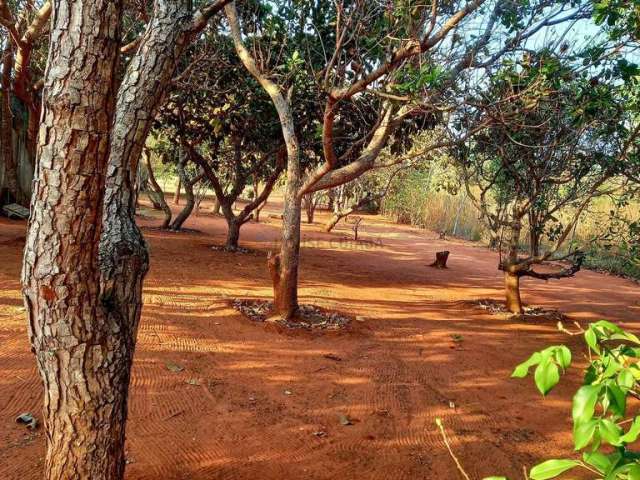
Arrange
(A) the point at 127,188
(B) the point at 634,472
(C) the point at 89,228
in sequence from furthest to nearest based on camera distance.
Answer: (A) the point at 127,188
(C) the point at 89,228
(B) the point at 634,472

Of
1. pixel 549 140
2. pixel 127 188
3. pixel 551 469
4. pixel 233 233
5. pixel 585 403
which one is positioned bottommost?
pixel 233 233

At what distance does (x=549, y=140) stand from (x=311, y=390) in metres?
6.00

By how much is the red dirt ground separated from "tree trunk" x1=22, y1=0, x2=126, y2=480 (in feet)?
2.94

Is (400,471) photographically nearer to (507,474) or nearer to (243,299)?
(507,474)

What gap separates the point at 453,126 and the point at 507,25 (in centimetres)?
219

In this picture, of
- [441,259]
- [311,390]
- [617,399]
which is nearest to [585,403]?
[617,399]

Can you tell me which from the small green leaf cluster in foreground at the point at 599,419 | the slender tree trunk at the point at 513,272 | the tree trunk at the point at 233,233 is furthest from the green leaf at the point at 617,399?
the tree trunk at the point at 233,233

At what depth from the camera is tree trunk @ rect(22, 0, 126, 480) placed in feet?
5.73

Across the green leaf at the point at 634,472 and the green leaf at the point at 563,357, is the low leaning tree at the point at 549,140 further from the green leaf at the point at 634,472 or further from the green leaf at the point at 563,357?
the green leaf at the point at 634,472

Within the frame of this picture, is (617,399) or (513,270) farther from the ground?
(617,399)

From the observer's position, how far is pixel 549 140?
793 cm

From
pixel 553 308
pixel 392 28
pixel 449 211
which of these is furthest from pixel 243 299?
pixel 449 211

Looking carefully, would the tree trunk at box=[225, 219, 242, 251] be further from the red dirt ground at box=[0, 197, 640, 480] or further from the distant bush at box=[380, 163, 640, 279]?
the distant bush at box=[380, 163, 640, 279]

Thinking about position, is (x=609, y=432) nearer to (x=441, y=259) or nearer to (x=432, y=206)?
(x=441, y=259)
